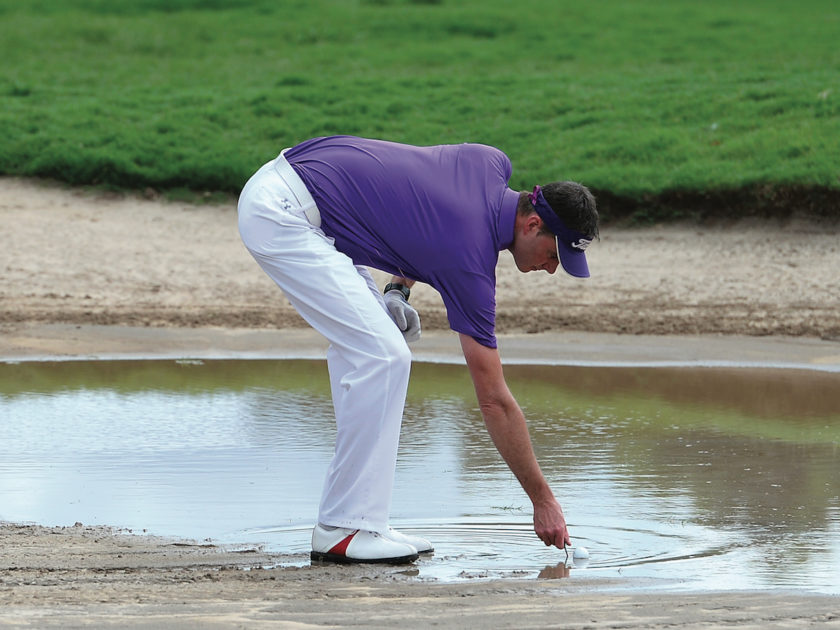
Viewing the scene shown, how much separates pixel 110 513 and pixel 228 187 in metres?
8.69

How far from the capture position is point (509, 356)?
8.71 m

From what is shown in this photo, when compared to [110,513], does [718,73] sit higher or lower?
higher

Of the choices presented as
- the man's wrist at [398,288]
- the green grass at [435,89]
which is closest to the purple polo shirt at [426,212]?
the man's wrist at [398,288]

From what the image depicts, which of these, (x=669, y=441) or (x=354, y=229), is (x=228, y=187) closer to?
(x=669, y=441)

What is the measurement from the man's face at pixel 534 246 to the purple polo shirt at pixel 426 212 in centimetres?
4

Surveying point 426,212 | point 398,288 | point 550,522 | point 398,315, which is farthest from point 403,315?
point 550,522

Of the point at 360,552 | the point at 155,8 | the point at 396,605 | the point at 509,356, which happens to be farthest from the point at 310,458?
the point at 155,8

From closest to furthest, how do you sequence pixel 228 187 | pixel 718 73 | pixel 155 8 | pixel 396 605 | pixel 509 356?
1. pixel 396 605
2. pixel 509 356
3. pixel 228 187
4. pixel 718 73
5. pixel 155 8

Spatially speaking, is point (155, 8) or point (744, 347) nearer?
point (744, 347)

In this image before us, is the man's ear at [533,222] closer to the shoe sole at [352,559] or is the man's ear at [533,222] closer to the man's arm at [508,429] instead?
the man's arm at [508,429]

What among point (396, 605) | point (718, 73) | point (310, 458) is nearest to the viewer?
point (396, 605)

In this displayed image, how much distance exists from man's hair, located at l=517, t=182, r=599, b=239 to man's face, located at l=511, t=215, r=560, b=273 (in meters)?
0.03

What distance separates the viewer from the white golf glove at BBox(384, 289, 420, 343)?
4.47 metres

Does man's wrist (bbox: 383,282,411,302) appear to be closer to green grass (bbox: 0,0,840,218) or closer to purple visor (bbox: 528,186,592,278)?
purple visor (bbox: 528,186,592,278)
